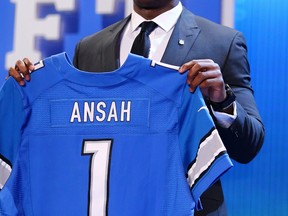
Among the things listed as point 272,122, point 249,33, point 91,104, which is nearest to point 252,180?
point 272,122

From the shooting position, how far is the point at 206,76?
946 mm

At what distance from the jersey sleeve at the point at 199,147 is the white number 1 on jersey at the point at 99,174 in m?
0.15

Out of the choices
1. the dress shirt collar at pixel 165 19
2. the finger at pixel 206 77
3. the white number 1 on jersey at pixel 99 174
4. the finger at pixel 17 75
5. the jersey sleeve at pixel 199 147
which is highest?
the dress shirt collar at pixel 165 19

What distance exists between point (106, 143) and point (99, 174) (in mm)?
60

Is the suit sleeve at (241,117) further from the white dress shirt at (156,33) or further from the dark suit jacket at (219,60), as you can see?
the white dress shirt at (156,33)

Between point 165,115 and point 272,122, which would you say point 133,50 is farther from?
point 272,122

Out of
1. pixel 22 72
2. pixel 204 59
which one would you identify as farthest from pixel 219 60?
pixel 22 72

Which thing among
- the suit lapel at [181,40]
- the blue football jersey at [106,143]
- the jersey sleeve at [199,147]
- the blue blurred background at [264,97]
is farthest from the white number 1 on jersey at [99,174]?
the blue blurred background at [264,97]

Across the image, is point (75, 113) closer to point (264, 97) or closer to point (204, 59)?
point (204, 59)

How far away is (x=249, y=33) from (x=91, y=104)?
0.83 m

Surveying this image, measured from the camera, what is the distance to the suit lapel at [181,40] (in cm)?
114

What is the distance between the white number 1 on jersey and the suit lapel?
254 millimetres

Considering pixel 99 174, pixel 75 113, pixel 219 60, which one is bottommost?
pixel 99 174

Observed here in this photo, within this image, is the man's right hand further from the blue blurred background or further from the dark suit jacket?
the blue blurred background
